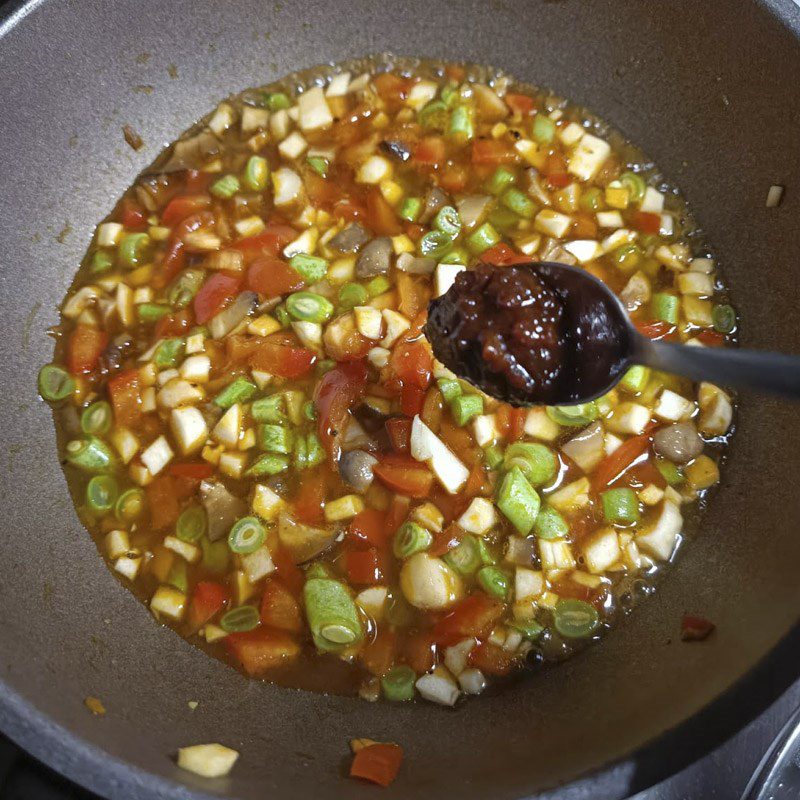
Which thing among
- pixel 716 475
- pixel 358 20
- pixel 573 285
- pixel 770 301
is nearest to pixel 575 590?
pixel 716 475

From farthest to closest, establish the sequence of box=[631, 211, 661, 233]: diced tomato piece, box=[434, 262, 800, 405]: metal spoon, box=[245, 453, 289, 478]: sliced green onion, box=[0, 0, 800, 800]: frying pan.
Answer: box=[631, 211, 661, 233]: diced tomato piece
box=[245, 453, 289, 478]: sliced green onion
box=[0, 0, 800, 800]: frying pan
box=[434, 262, 800, 405]: metal spoon

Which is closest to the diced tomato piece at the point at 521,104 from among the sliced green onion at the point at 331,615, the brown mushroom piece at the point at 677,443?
the brown mushroom piece at the point at 677,443

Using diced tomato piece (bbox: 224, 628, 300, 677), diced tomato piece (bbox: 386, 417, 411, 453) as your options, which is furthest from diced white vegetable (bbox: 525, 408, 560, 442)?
diced tomato piece (bbox: 224, 628, 300, 677)

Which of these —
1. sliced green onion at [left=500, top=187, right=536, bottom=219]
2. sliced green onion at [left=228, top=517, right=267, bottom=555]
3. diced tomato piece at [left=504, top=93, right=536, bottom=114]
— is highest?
diced tomato piece at [left=504, top=93, right=536, bottom=114]

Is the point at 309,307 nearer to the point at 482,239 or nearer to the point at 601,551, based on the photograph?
the point at 482,239

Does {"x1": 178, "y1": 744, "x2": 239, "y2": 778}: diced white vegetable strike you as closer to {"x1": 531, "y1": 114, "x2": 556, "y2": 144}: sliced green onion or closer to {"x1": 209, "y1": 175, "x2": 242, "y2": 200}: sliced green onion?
{"x1": 209, "y1": 175, "x2": 242, "y2": 200}: sliced green onion

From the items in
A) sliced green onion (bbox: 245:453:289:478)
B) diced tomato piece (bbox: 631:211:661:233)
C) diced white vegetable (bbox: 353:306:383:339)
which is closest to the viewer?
sliced green onion (bbox: 245:453:289:478)

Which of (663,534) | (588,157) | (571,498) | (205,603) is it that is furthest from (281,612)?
(588,157)
